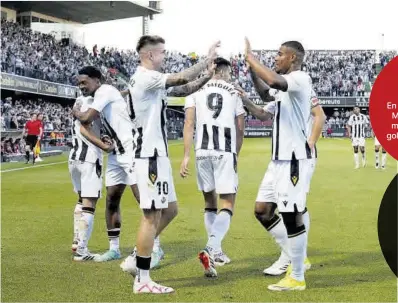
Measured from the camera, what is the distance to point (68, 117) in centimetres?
4350

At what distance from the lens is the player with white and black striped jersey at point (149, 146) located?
6.47 meters

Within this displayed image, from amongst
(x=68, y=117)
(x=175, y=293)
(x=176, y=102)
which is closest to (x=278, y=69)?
(x=175, y=293)

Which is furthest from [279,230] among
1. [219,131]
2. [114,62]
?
[114,62]

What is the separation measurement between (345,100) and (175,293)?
6115 cm

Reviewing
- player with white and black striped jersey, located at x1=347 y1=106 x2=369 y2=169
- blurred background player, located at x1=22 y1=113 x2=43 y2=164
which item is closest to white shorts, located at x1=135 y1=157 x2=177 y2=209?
player with white and black striped jersey, located at x1=347 y1=106 x2=369 y2=169

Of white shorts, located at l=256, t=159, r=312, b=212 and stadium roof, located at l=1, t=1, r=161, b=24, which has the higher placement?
stadium roof, located at l=1, t=1, r=161, b=24

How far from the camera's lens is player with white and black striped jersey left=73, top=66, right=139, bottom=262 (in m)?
8.08

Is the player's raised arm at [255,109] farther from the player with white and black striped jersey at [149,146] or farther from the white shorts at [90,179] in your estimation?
the white shorts at [90,179]

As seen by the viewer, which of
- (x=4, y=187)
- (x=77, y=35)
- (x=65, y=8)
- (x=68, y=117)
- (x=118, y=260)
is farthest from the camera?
(x=77, y=35)

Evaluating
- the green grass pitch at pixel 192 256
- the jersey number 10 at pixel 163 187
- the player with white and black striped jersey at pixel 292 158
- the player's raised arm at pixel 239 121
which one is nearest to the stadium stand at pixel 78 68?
the green grass pitch at pixel 192 256

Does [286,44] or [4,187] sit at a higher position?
[286,44]

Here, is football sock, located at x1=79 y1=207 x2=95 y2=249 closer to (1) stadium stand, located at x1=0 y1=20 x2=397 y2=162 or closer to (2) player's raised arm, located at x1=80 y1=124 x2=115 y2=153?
(2) player's raised arm, located at x1=80 y1=124 x2=115 y2=153

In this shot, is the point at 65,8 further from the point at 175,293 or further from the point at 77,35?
the point at 175,293
